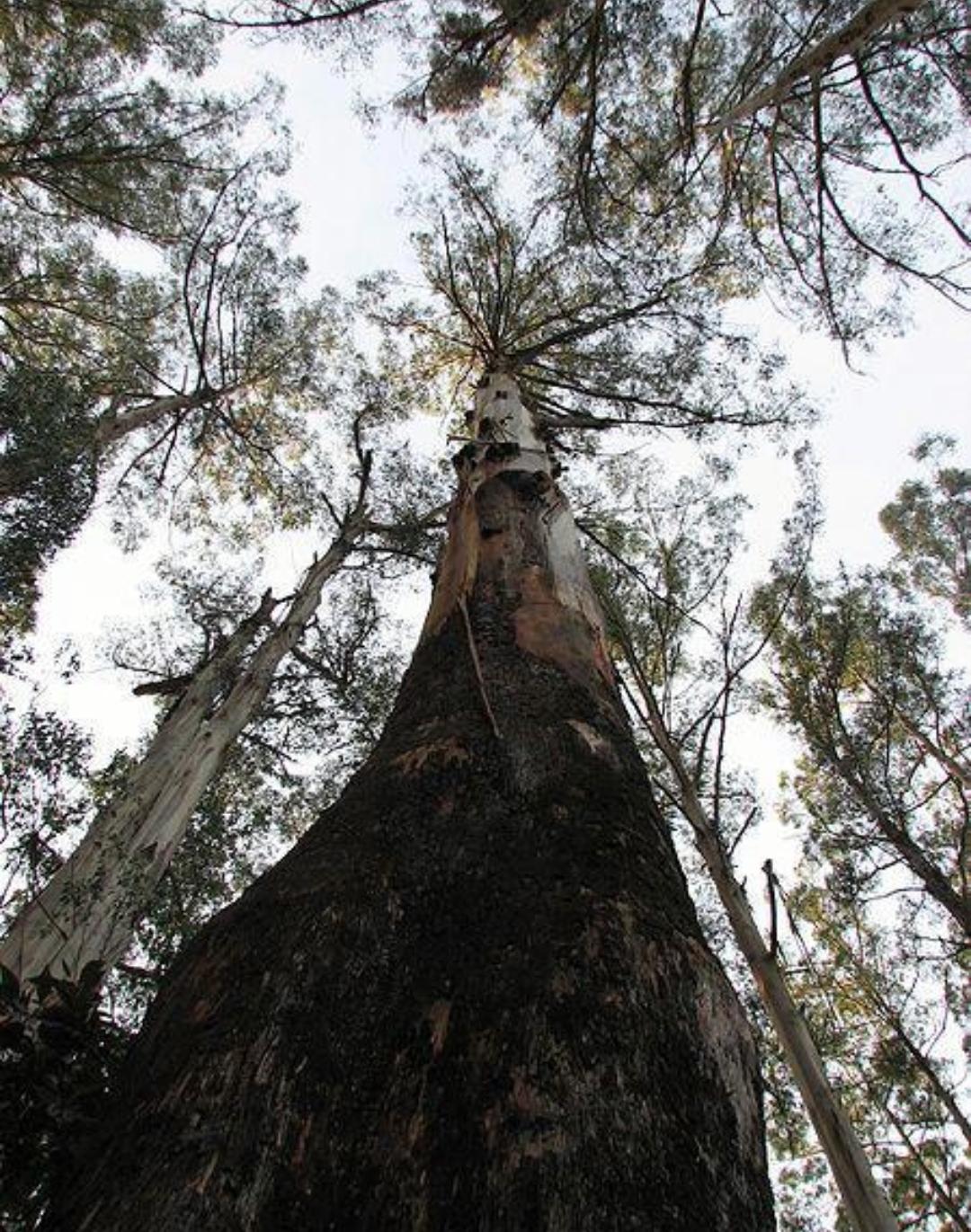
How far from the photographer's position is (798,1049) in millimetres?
4426

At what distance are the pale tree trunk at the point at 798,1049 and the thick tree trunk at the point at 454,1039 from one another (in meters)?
3.43

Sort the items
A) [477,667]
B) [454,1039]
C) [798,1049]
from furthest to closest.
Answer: [798,1049] → [477,667] → [454,1039]

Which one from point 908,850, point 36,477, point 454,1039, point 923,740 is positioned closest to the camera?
point 454,1039

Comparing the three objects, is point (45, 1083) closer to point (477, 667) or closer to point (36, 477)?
point (477, 667)

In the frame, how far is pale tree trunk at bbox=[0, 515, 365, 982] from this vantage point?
12.5 ft

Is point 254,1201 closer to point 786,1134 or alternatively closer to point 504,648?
point 504,648

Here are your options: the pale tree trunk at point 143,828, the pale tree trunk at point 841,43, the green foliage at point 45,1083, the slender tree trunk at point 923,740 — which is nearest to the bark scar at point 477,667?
the green foliage at point 45,1083

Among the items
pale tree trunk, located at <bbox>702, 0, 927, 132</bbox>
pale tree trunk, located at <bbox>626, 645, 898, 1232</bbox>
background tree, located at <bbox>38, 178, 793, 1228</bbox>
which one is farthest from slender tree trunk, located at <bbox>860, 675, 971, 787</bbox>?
background tree, located at <bbox>38, 178, 793, 1228</bbox>

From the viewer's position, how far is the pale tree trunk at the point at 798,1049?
363cm

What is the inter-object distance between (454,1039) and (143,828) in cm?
426

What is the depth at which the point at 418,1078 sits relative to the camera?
886 mm

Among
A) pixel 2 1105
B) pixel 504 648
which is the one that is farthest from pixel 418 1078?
pixel 504 648

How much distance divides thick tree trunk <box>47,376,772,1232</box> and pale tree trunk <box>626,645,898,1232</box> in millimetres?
3432

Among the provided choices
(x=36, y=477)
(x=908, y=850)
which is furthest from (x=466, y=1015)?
(x=908, y=850)
